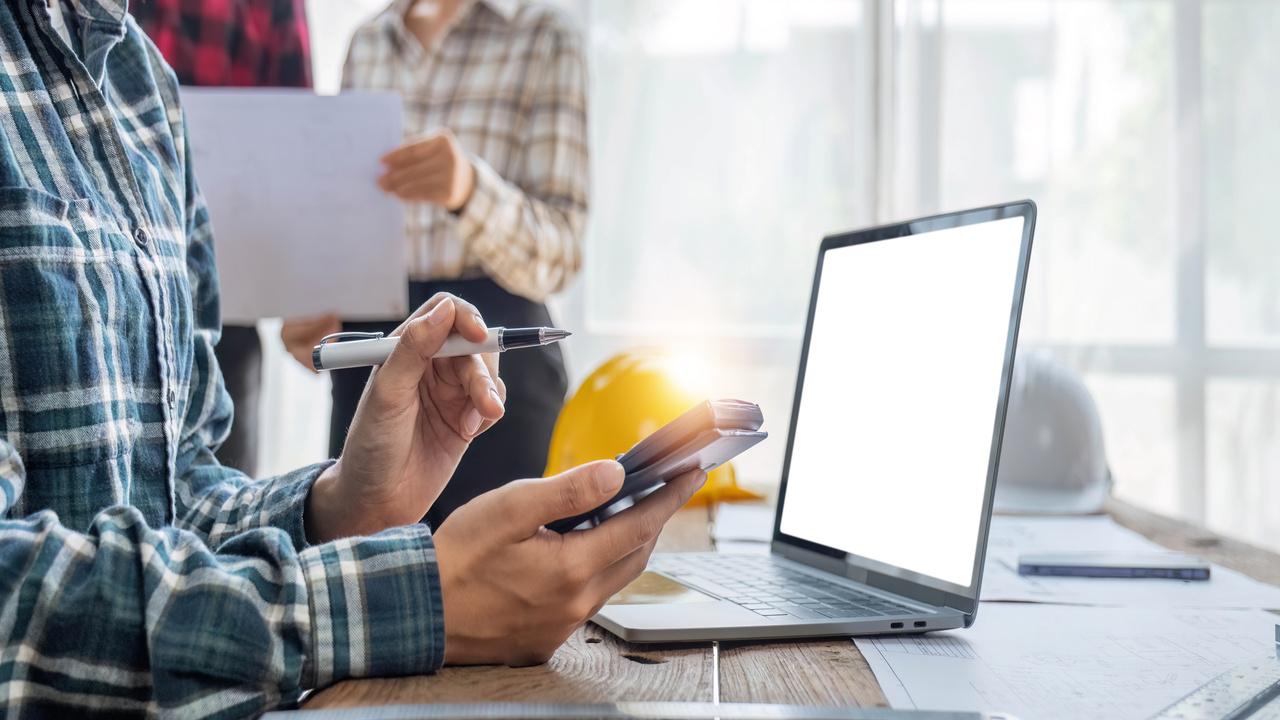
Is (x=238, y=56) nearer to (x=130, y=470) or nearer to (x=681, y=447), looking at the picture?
(x=130, y=470)

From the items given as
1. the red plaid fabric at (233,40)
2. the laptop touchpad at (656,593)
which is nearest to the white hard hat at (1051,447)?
the laptop touchpad at (656,593)

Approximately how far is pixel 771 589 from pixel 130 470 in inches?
18.7

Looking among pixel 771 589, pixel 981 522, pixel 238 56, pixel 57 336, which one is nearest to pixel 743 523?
pixel 771 589

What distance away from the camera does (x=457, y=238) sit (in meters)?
1.58

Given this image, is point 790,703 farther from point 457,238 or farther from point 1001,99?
point 1001,99

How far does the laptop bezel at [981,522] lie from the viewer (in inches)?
25.1

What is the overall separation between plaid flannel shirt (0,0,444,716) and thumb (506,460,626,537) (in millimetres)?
54

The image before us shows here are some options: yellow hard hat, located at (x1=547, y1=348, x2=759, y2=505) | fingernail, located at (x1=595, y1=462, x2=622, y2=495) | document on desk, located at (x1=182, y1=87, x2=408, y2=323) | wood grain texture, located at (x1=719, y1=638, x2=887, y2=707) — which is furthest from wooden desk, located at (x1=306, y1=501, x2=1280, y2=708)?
document on desk, located at (x1=182, y1=87, x2=408, y2=323)

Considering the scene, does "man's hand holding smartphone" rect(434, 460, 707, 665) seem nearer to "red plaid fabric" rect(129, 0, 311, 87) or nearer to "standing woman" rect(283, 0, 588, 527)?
"standing woman" rect(283, 0, 588, 527)

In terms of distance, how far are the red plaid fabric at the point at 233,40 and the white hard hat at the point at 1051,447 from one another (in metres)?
1.22

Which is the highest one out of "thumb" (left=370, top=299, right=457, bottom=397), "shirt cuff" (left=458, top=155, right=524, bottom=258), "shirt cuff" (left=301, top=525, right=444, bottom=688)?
"shirt cuff" (left=458, top=155, right=524, bottom=258)

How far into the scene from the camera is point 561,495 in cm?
52

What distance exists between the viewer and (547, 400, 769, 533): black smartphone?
53cm

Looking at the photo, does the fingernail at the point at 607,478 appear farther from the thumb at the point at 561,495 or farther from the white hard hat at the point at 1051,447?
the white hard hat at the point at 1051,447
